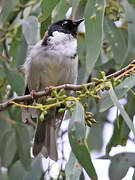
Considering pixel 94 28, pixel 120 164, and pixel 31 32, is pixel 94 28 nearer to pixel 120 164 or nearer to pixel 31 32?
pixel 31 32

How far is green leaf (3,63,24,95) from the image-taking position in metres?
3.09

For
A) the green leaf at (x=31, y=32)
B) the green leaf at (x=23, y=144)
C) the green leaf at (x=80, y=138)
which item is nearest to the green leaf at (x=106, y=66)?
the green leaf at (x=31, y=32)

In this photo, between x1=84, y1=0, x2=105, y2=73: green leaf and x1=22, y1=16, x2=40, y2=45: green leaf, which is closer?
x1=84, y1=0, x2=105, y2=73: green leaf

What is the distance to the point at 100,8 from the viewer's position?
2.27 metres


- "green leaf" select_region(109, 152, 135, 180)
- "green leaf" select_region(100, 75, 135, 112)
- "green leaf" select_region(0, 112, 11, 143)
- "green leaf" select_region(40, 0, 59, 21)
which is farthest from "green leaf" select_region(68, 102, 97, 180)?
"green leaf" select_region(0, 112, 11, 143)

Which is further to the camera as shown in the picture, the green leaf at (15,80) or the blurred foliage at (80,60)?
the green leaf at (15,80)

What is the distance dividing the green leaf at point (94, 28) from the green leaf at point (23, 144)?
1.19 metres

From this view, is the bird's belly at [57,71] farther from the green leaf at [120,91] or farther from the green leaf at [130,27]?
the green leaf at [120,91]

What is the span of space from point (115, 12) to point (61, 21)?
1.30 feet

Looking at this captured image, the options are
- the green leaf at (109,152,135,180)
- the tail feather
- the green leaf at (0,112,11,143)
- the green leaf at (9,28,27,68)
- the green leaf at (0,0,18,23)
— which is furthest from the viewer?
the green leaf at (0,112,11,143)

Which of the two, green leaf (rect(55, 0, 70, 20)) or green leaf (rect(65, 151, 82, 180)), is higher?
green leaf (rect(55, 0, 70, 20))

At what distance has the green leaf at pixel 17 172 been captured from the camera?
3.21 meters

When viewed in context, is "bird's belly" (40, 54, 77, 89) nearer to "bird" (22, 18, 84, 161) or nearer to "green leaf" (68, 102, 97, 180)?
"bird" (22, 18, 84, 161)

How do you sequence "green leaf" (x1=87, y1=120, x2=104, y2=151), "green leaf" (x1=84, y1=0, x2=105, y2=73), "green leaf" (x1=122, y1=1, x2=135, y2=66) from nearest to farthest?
"green leaf" (x1=84, y1=0, x2=105, y2=73)
"green leaf" (x1=122, y1=1, x2=135, y2=66)
"green leaf" (x1=87, y1=120, x2=104, y2=151)
